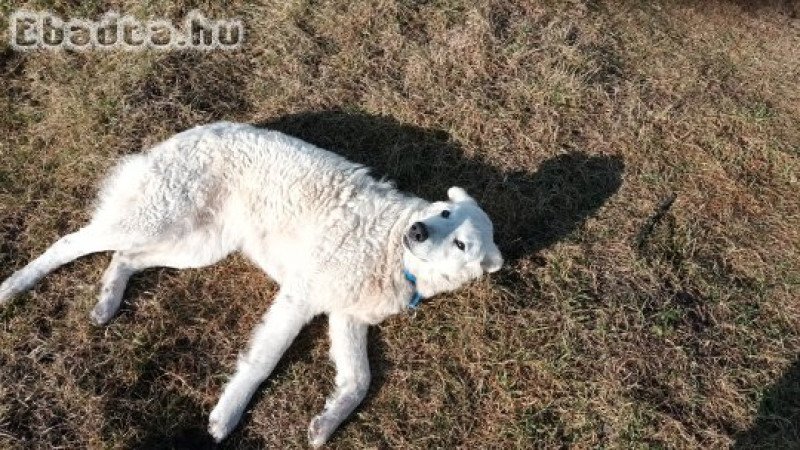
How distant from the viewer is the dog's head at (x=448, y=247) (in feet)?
12.6

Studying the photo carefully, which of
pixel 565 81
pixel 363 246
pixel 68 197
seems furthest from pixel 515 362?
pixel 68 197

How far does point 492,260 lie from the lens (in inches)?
159

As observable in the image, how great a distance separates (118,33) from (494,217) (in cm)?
375

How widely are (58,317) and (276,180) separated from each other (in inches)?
68.1

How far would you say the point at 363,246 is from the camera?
4.07 metres

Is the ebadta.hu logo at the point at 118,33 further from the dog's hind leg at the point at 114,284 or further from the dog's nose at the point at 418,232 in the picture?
the dog's nose at the point at 418,232

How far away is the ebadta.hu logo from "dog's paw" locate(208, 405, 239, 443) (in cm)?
328

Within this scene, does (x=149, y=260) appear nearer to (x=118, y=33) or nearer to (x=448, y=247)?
(x=448, y=247)

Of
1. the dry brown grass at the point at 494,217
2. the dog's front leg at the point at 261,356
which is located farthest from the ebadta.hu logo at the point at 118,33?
the dog's front leg at the point at 261,356

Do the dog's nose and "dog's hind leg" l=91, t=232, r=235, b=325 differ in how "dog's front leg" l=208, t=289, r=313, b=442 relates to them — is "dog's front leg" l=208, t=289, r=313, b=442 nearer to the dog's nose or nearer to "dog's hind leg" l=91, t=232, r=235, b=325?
"dog's hind leg" l=91, t=232, r=235, b=325

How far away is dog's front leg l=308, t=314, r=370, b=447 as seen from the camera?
13.0 ft

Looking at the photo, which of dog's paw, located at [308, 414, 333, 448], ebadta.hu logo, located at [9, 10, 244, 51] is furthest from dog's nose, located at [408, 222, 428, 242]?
ebadta.hu logo, located at [9, 10, 244, 51]

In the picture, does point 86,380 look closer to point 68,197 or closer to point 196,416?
point 196,416

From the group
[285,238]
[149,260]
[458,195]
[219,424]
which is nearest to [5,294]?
[149,260]
